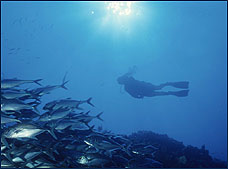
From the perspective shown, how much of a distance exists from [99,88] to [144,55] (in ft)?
92.2

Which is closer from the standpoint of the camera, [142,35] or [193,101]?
[142,35]

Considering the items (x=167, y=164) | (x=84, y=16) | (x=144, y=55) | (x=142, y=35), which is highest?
(x=144, y=55)

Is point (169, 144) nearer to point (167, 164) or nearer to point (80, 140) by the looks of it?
point (167, 164)

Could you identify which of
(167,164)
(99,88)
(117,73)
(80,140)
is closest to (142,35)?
(117,73)

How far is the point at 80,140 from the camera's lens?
5.12 m

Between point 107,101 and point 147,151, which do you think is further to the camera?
point 107,101

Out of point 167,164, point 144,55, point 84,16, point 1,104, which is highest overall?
point 144,55

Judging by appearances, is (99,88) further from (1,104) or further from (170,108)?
(1,104)

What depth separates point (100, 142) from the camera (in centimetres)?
503

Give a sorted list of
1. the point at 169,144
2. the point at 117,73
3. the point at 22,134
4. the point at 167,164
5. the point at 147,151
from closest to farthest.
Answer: the point at 22,134 < the point at 147,151 < the point at 167,164 < the point at 169,144 < the point at 117,73

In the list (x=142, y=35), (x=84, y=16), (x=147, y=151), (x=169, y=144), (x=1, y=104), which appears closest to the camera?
(x=1, y=104)

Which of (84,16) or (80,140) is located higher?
(84,16)

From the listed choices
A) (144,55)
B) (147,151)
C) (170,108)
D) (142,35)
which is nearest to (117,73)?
(144,55)

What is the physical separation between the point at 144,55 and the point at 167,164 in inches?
1762
